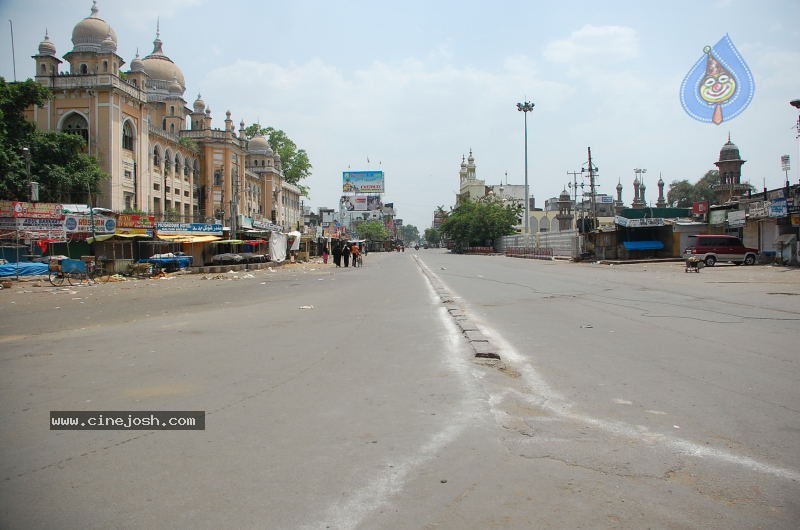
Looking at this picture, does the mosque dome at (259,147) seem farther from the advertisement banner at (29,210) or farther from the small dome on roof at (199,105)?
the advertisement banner at (29,210)

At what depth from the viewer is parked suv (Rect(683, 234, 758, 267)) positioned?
108 feet

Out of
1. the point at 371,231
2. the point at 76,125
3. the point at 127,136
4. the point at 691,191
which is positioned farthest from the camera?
the point at 371,231

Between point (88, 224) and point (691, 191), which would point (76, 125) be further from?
point (691, 191)

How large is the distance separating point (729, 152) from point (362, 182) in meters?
55.8

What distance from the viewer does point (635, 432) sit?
4570 millimetres

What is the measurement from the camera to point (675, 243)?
45156 mm

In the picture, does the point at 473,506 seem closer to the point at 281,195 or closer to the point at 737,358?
the point at 737,358

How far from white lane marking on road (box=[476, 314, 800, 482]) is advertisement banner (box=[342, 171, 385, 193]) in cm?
9269

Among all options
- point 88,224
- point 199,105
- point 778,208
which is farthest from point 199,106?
point 778,208

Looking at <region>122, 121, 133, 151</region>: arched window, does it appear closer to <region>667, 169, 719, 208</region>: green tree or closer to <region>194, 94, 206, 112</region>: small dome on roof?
<region>194, 94, 206, 112</region>: small dome on roof

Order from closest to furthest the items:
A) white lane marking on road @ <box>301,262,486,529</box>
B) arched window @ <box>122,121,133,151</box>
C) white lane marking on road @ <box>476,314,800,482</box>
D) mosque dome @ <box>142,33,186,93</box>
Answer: white lane marking on road @ <box>301,262,486,529</box> < white lane marking on road @ <box>476,314,800,482</box> < arched window @ <box>122,121,133,151</box> < mosque dome @ <box>142,33,186,93</box>

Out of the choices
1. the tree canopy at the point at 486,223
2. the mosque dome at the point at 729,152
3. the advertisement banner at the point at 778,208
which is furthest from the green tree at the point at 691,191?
the advertisement banner at the point at 778,208

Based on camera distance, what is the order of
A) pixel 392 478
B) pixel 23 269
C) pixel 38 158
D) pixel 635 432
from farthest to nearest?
1. pixel 38 158
2. pixel 23 269
3. pixel 635 432
4. pixel 392 478

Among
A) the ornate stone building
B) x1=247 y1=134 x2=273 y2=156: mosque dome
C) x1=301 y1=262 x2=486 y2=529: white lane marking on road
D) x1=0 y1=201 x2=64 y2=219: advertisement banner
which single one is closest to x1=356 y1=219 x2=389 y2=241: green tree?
x1=247 y1=134 x2=273 y2=156: mosque dome
